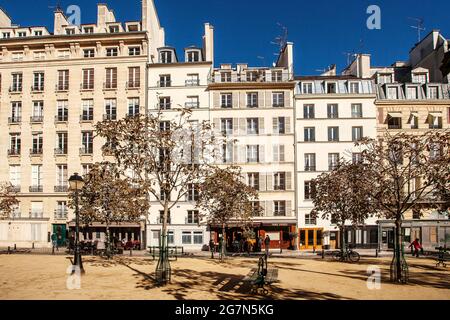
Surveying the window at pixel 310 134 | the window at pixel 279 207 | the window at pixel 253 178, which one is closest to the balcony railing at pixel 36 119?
the window at pixel 253 178

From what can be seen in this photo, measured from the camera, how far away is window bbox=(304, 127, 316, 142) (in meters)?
44.7

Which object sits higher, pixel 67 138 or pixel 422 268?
pixel 67 138

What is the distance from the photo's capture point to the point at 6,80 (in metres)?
47.1

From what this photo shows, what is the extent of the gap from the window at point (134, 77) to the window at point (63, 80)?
6920 mm

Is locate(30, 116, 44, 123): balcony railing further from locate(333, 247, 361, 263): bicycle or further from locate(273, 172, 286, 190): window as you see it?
locate(333, 247, 361, 263): bicycle

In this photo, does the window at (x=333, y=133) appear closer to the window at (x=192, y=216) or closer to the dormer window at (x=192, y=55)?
the window at (x=192, y=216)

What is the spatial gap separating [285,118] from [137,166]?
27.4 metres

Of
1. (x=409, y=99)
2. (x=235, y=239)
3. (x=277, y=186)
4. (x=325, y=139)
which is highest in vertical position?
(x=409, y=99)

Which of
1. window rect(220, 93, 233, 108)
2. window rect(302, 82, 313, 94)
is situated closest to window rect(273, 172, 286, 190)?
window rect(220, 93, 233, 108)

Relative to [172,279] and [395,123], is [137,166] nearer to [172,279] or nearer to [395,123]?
[172,279]

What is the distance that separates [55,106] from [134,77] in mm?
9132
